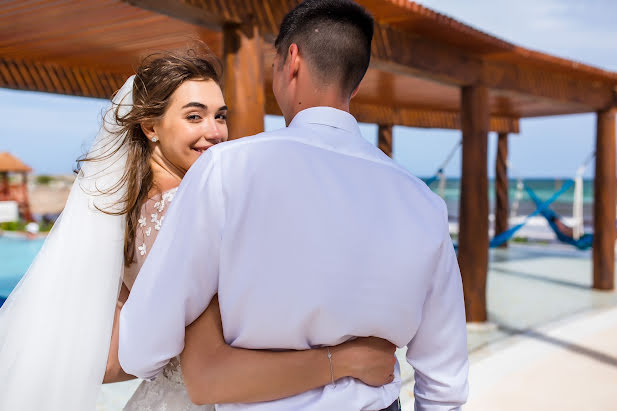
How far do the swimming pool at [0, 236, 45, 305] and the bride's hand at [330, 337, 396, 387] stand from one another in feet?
28.5

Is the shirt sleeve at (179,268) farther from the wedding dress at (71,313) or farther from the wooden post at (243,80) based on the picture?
the wooden post at (243,80)

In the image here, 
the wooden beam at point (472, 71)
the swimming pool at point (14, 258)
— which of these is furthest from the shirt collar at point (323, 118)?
the swimming pool at point (14, 258)

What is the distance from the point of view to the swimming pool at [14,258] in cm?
952

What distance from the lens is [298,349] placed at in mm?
1086

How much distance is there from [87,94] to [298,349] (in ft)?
18.8

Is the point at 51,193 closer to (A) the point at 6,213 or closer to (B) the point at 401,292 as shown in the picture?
(A) the point at 6,213

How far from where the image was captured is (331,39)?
3.74 feet

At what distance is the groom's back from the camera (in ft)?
3.32

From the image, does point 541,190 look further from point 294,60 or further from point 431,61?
point 294,60

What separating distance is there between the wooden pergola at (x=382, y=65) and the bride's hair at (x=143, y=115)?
1.67 meters

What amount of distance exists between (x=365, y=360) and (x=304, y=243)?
0.95ft

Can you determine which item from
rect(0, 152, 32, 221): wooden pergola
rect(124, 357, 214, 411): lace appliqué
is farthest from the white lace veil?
rect(0, 152, 32, 221): wooden pergola

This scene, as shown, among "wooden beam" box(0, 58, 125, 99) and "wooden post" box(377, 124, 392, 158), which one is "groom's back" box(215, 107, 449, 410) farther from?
"wooden post" box(377, 124, 392, 158)

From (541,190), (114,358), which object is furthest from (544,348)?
(541,190)
